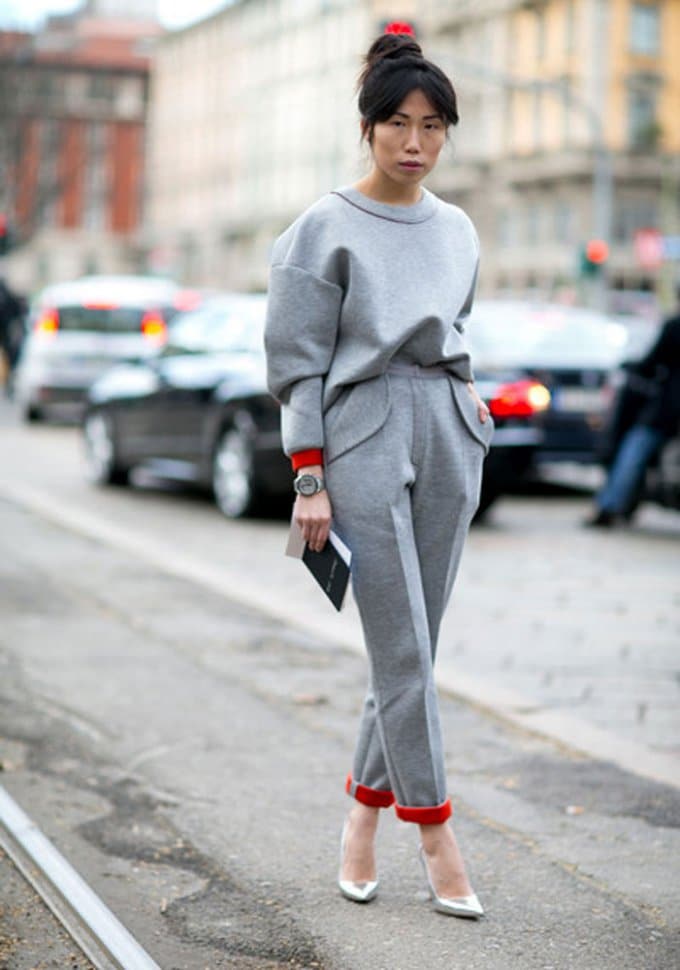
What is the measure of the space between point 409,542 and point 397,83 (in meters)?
0.94

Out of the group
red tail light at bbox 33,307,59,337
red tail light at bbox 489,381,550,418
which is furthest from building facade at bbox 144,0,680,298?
red tail light at bbox 489,381,550,418

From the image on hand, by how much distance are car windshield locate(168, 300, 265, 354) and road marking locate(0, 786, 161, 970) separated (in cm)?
837

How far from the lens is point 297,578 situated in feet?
31.8

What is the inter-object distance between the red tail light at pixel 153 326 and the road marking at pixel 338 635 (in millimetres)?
8419

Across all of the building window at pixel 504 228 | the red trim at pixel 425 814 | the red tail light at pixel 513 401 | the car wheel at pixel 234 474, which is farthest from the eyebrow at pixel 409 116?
the building window at pixel 504 228

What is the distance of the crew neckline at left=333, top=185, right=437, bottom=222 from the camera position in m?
3.80

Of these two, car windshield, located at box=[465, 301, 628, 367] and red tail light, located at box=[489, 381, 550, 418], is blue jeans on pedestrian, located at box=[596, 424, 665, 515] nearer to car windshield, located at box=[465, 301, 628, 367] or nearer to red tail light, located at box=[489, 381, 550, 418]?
red tail light, located at box=[489, 381, 550, 418]

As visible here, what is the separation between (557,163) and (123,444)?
184ft

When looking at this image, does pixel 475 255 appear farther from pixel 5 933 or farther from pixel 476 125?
pixel 476 125

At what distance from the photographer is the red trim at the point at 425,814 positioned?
3.92 meters

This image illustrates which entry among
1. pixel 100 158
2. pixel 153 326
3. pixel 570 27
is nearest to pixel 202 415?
pixel 153 326

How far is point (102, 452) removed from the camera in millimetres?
14602

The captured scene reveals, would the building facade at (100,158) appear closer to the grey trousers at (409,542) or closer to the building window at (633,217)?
the building window at (633,217)

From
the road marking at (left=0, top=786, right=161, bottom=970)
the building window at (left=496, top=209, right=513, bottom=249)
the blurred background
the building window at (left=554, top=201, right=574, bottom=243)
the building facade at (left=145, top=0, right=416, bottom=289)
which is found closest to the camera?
the road marking at (left=0, top=786, right=161, bottom=970)
